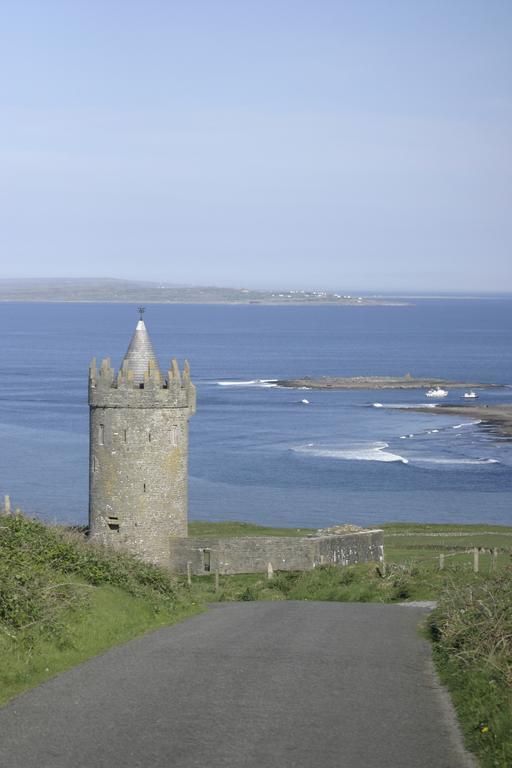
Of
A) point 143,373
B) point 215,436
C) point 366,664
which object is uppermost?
point 143,373

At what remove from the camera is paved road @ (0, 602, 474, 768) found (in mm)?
10688

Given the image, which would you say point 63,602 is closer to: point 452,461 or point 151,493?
point 151,493

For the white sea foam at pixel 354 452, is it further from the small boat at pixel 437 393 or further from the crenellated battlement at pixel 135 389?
the crenellated battlement at pixel 135 389

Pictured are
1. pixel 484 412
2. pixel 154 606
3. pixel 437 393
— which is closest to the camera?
pixel 154 606

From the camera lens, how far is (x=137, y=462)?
31.7m

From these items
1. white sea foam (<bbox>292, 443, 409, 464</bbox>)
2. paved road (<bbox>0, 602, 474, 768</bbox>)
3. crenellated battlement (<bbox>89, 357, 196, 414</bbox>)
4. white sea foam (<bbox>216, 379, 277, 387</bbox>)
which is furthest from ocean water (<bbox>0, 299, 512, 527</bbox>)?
paved road (<bbox>0, 602, 474, 768</bbox>)

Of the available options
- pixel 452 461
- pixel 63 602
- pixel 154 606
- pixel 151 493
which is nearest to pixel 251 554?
pixel 151 493

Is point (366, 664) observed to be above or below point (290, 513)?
above

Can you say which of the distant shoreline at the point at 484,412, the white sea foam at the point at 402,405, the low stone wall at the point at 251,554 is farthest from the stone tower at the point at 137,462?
the white sea foam at the point at 402,405

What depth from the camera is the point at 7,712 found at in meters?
12.1

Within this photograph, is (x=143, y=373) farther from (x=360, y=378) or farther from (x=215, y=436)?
(x=360, y=378)

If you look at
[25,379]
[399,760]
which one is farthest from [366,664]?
[25,379]

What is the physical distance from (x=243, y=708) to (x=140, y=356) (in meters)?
21.2

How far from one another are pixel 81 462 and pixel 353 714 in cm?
5937
